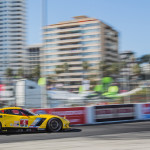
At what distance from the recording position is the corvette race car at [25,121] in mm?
9008

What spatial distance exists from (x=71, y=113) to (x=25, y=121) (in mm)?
3613

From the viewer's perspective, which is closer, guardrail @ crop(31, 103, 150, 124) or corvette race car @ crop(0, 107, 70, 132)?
corvette race car @ crop(0, 107, 70, 132)

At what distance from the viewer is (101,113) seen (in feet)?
42.3

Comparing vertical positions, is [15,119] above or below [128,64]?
below

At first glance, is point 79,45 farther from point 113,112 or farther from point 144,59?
point 113,112

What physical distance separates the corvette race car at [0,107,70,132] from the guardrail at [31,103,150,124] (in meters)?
2.62

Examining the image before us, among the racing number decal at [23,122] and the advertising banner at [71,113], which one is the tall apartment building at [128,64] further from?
the racing number decal at [23,122]

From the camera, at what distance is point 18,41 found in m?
122

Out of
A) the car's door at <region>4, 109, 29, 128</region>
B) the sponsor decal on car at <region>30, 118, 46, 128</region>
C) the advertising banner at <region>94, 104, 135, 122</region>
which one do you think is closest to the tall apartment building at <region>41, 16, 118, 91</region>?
the advertising banner at <region>94, 104, 135, 122</region>

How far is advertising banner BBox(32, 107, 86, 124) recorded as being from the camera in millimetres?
12188

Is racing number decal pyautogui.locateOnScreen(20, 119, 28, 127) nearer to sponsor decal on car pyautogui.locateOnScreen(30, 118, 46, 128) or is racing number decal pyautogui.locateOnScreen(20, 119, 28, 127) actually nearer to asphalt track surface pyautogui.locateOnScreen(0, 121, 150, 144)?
sponsor decal on car pyautogui.locateOnScreen(30, 118, 46, 128)

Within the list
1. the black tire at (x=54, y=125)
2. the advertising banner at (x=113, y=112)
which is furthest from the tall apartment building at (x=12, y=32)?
the black tire at (x=54, y=125)

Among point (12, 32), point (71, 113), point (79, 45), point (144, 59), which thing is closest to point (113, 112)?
point (71, 113)

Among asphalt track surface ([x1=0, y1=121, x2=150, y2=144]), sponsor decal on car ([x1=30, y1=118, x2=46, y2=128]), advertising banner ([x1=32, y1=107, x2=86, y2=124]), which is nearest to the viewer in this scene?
asphalt track surface ([x1=0, y1=121, x2=150, y2=144])
